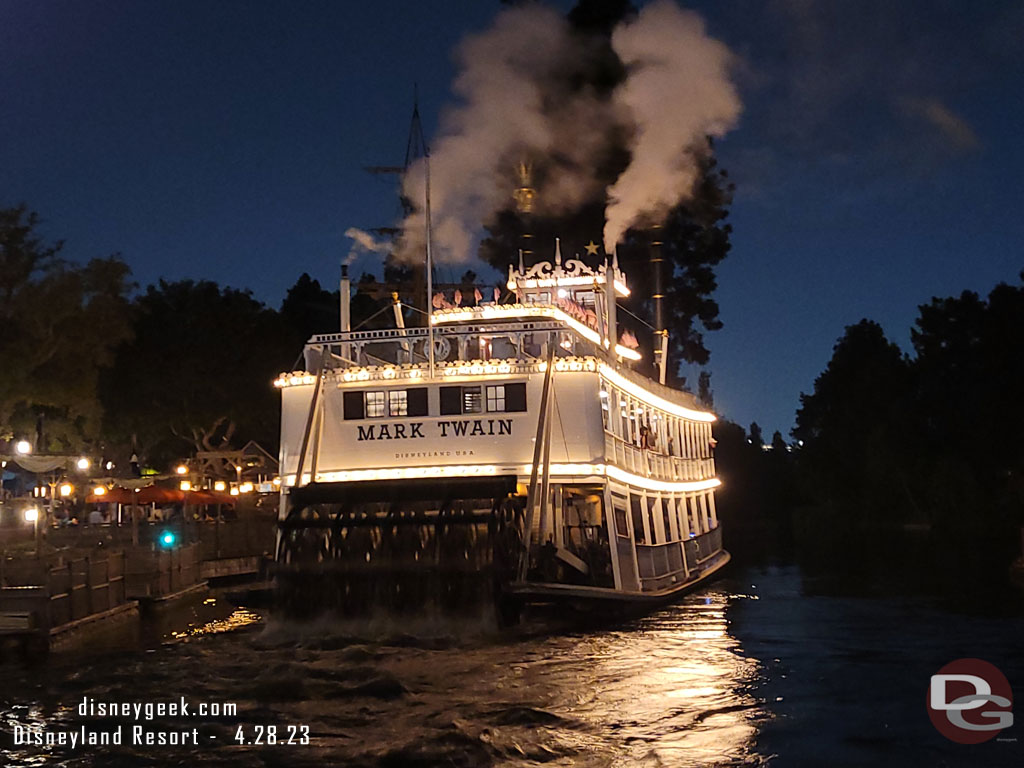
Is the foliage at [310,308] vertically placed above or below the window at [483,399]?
above

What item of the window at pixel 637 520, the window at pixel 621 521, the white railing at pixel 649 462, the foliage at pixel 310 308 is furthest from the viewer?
the foliage at pixel 310 308

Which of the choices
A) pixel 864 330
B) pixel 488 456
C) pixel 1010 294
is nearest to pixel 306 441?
pixel 488 456

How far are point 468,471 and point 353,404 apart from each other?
2.82 meters

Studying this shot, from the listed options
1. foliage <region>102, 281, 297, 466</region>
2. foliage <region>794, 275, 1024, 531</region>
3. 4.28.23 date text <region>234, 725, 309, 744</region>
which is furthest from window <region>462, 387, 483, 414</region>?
foliage <region>794, 275, 1024, 531</region>

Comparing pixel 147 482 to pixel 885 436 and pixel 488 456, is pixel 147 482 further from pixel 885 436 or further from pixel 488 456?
pixel 885 436

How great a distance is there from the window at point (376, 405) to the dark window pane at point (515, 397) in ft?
8.63

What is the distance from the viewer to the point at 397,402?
24.1 metres

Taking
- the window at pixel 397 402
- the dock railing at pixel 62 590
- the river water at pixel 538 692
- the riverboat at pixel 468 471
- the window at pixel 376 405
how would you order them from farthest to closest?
the window at pixel 376 405 → the window at pixel 397 402 → the dock railing at pixel 62 590 → the riverboat at pixel 468 471 → the river water at pixel 538 692

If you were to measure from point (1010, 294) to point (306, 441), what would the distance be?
4389 cm

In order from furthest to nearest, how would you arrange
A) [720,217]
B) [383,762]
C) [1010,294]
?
[1010,294] < [720,217] < [383,762]

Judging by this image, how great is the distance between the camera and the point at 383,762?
12.5 meters

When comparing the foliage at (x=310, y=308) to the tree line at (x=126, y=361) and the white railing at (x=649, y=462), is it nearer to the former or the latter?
the tree line at (x=126, y=361)

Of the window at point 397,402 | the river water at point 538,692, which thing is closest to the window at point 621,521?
the river water at point 538,692

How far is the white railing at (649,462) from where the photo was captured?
24391 mm
